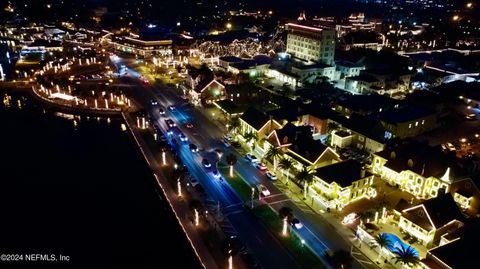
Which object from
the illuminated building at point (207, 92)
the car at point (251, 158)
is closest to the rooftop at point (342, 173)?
the car at point (251, 158)

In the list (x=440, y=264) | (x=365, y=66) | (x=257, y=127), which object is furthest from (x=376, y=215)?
(x=365, y=66)

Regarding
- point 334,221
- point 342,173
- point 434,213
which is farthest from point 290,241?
point 434,213

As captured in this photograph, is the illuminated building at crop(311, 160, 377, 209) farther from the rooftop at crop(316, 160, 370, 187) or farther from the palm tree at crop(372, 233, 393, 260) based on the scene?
the palm tree at crop(372, 233, 393, 260)

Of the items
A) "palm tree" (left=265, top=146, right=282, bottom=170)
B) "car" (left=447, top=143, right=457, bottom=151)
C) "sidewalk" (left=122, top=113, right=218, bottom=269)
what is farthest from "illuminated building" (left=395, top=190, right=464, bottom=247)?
"car" (left=447, top=143, right=457, bottom=151)

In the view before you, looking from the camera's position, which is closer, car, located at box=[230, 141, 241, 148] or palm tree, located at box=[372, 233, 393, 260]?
palm tree, located at box=[372, 233, 393, 260]

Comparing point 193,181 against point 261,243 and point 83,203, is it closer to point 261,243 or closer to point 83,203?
point 261,243

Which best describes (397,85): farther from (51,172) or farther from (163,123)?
(51,172)
